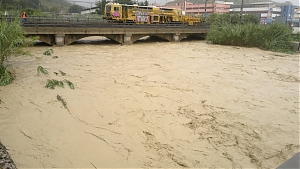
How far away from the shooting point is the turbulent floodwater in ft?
21.0

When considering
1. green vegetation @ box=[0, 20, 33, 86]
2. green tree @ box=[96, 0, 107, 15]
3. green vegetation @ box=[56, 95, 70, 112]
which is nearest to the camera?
green vegetation @ box=[56, 95, 70, 112]

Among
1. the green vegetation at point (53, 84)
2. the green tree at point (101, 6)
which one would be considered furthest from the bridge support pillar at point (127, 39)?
the green tree at point (101, 6)

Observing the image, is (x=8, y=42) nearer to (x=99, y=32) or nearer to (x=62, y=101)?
(x=62, y=101)

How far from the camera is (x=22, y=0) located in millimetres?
53219

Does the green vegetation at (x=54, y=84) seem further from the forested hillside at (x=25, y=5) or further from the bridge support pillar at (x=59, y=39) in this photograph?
the forested hillside at (x=25, y=5)

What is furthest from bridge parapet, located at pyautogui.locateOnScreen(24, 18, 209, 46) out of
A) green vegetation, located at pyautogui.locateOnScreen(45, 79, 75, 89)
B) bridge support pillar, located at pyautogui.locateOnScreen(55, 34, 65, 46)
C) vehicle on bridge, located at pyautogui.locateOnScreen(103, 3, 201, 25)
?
green vegetation, located at pyautogui.locateOnScreen(45, 79, 75, 89)

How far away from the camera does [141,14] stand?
33.4 meters

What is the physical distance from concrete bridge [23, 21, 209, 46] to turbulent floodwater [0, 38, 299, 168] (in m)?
6.99

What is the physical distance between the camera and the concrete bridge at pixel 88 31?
21947mm

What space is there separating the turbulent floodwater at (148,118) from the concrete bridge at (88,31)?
699 centimetres

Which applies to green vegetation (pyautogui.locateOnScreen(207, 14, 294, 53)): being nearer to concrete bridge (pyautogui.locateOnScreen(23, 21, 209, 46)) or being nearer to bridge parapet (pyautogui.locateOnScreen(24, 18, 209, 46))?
bridge parapet (pyautogui.locateOnScreen(24, 18, 209, 46))

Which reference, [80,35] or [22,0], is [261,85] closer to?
[80,35]

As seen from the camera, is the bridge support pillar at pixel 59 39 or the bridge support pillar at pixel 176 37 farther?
the bridge support pillar at pixel 176 37

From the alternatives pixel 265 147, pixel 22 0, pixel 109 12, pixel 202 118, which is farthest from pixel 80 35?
pixel 22 0
